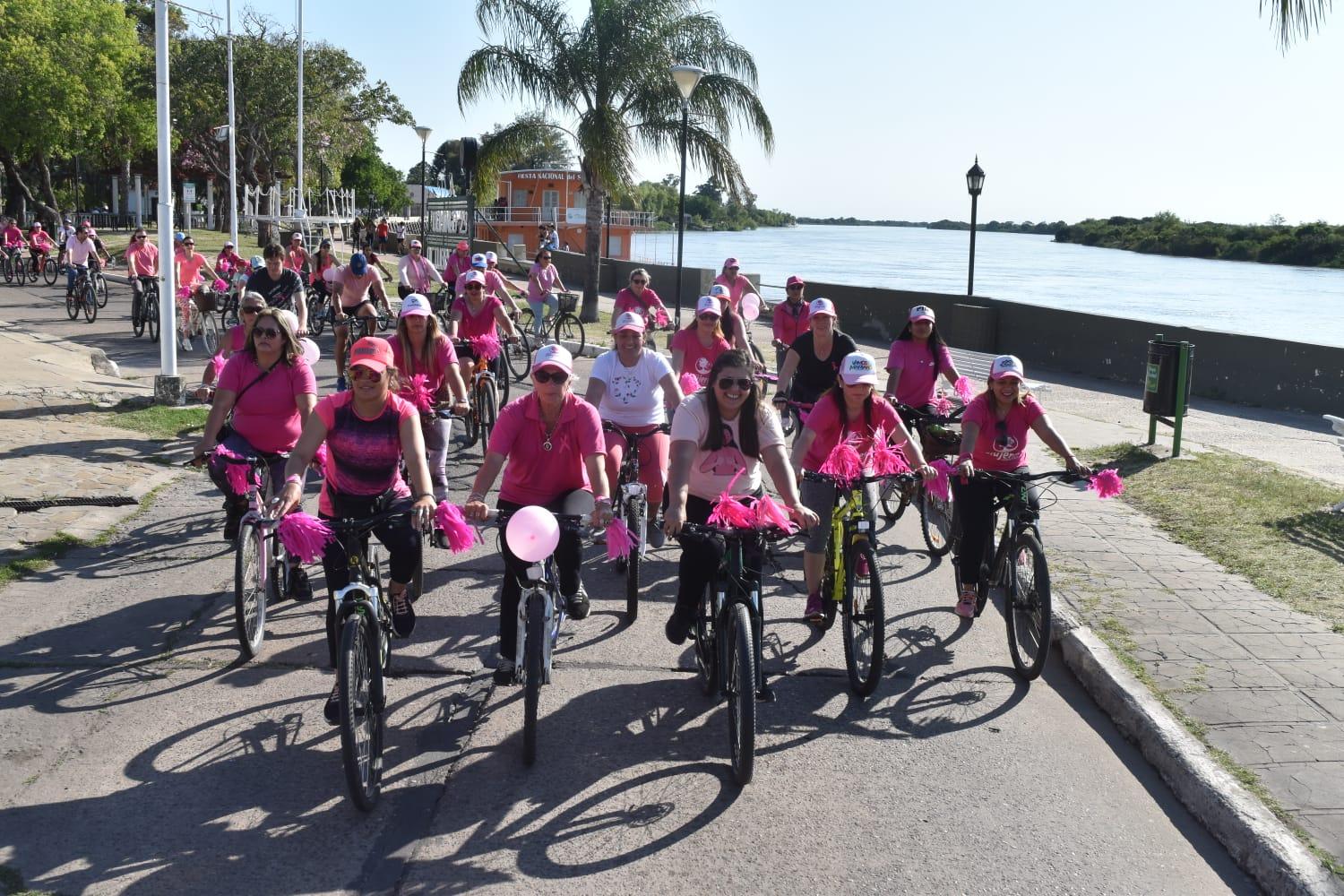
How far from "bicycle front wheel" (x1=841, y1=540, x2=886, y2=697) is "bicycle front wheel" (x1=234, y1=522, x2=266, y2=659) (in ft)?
10.1

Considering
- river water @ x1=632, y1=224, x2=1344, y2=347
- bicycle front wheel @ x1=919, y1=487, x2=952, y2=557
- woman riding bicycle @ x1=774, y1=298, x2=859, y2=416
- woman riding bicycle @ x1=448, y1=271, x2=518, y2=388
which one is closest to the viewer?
bicycle front wheel @ x1=919, y1=487, x2=952, y2=557

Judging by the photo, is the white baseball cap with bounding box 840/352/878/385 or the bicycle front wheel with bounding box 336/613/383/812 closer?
the bicycle front wheel with bounding box 336/613/383/812

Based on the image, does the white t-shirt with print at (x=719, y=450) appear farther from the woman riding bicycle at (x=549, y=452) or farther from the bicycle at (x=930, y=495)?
the bicycle at (x=930, y=495)

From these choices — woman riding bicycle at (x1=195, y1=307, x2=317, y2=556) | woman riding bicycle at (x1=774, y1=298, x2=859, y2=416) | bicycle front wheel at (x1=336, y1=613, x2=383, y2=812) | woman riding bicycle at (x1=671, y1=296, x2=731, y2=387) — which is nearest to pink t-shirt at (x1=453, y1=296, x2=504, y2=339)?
woman riding bicycle at (x1=671, y1=296, x2=731, y2=387)

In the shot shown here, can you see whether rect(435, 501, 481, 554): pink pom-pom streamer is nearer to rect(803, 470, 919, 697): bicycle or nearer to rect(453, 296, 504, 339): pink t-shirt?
rect(803, 470, 919, 697): bicycle

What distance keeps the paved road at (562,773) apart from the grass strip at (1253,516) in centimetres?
230

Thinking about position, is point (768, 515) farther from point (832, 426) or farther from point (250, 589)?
point (250, 589)

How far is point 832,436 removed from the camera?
697 centimetres

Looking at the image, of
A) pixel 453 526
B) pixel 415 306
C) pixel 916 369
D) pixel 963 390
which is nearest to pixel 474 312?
pixel 415 306

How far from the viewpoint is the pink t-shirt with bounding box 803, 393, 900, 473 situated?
6.93 meters

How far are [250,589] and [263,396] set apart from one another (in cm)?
130

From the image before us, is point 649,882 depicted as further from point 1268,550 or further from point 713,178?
point 713,178

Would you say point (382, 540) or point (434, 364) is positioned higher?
point (434, 364)

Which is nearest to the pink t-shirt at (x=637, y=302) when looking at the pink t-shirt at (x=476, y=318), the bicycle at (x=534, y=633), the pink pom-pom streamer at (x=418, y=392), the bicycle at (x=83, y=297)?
the pink t-shirt at (x=476, y=318)
